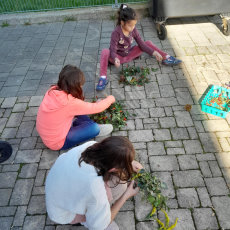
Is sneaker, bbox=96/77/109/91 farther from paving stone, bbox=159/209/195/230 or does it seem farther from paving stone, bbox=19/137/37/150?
paving stone, bbox=159/209/195/230

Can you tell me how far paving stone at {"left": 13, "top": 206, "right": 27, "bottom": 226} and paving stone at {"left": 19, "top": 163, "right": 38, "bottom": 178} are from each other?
381 millimetres

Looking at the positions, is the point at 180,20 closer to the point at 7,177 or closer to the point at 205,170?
the point at 205,170

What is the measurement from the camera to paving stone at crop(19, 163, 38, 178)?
9.14 ft

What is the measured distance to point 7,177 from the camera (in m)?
2.79

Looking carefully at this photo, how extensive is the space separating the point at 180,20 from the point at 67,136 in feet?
13.1

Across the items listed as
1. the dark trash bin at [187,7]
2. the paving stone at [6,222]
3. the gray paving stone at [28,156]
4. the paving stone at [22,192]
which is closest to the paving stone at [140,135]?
the gray paving stone at [28,156]

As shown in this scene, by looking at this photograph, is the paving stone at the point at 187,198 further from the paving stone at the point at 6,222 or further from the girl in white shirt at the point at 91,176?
the paving stone at the point at 6,222

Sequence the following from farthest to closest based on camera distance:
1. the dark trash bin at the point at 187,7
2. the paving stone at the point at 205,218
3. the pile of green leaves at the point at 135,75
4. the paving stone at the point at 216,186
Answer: the dark trash bin at the point at 187,7 < the pile of green leaves at the point at 135,75 < the paving stone at the point at 216,186 < the paving stone at the point at 205,218

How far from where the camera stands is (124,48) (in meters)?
4.02

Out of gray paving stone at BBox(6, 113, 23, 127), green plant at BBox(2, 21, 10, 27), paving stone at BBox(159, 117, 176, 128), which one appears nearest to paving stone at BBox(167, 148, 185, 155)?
paving stone at BBox(159, 117, 176, 128)

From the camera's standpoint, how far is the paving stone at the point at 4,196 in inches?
101

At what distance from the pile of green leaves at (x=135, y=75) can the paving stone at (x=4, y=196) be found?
7.52 feet

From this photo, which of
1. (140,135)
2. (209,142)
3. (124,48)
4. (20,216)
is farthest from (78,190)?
(124,48)

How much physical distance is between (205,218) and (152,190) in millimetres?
558
